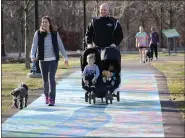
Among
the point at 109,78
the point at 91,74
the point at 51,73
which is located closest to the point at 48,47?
the point at 51,73

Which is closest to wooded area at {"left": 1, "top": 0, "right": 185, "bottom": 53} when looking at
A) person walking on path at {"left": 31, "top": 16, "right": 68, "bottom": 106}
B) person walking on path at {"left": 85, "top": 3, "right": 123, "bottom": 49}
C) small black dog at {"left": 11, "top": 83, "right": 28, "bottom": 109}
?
person walking on path at {"left": 85, "top": 3, "right": 123, "bottom": 49}

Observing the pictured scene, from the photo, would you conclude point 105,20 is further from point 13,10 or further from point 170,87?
point 13,10

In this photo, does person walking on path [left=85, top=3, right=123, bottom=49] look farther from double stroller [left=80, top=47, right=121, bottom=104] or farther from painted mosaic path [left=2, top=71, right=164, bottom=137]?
painted mosaic path [left=2, top=71, right=164, bottom=137]

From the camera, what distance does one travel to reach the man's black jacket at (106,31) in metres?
9.73

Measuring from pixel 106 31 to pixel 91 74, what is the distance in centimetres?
97

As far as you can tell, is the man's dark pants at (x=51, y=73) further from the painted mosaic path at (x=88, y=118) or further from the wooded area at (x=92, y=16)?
the wooded area at (x=92, y=16)

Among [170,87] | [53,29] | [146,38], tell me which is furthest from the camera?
[146,38]

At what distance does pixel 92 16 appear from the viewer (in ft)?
150

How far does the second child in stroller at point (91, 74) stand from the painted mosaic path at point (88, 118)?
413mm

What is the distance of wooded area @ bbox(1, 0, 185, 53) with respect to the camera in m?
44.2

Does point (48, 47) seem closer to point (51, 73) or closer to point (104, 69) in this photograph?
point (51, 73)

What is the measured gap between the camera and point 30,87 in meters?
13.0

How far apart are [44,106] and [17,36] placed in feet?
150

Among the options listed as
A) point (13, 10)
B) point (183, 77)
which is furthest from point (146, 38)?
point (13, 10)
